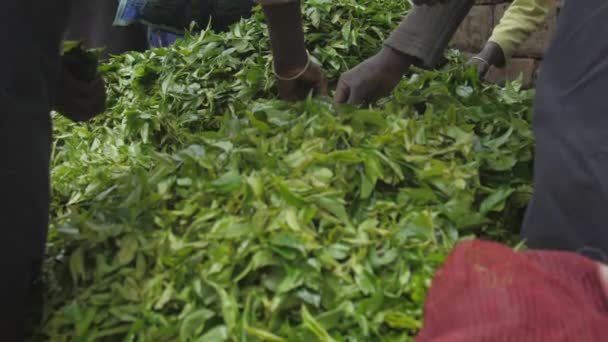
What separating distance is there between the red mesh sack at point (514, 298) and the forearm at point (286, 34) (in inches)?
33.7

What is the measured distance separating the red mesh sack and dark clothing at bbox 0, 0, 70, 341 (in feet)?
2.07

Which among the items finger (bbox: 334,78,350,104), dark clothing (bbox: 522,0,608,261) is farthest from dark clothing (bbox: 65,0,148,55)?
dark clothing (bbox: 522,0,608,261)

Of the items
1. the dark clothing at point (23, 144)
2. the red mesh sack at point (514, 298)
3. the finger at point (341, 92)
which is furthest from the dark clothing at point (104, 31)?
the red mesh sack at point (514, 298)

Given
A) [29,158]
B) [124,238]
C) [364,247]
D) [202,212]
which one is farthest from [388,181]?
[29,158]

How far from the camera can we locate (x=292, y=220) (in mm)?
1000

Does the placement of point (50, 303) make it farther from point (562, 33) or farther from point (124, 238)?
point (562, 33)

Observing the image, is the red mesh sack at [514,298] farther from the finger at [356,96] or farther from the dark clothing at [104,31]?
the dark clothing at [104,31]

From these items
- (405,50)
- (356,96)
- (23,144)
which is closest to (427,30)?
(405,50)

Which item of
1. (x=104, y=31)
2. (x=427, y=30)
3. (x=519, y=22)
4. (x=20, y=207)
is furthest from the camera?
(x=104, y=31)

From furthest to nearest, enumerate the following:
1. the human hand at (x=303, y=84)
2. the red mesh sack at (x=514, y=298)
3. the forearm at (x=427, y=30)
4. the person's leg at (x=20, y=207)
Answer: the human hand at (x=303, y=84), the forearm at (x=427, y=30), the person's leg at (x=20, y=207), the red mesh sack at (x=514, y=298)

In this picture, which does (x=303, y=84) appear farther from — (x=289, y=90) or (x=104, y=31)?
(x=104, y=31)

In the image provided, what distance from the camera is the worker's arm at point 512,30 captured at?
7.20ft

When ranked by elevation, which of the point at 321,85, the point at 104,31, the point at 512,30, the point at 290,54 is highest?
the point at 290,54

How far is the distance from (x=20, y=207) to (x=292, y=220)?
1.37ft
